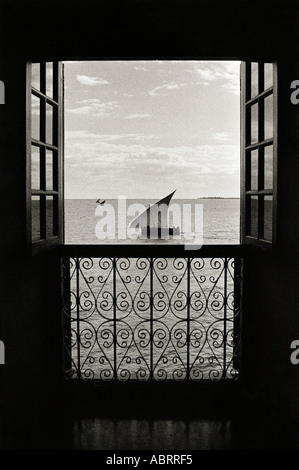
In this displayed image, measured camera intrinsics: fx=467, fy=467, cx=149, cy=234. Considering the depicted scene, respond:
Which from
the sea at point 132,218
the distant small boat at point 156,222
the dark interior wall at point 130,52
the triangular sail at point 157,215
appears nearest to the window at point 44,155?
the dark interior wall at point 130,52

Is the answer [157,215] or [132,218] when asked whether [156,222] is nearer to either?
[157,215]

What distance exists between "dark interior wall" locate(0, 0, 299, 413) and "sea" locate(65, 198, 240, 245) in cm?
3137

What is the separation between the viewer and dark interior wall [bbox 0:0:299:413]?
89.4 inches

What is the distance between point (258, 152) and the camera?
9.00ft

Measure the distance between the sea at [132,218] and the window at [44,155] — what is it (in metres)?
31.0

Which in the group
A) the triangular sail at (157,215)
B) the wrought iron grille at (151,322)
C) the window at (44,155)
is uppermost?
the triangular sail at (157,215)

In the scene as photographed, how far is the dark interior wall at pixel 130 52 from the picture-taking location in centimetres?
227

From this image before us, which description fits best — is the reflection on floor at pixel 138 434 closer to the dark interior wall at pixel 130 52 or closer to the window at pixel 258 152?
the dark interior wall at pixel 130 52

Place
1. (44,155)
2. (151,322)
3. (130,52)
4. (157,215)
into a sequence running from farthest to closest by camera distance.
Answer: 1. (157,215)
2. (151,322)
3. (44,155)
4. (130,52)

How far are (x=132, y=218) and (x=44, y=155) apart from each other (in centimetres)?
5252

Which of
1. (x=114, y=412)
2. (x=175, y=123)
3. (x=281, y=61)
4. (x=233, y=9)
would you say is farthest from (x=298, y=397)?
(x=175, y=123)

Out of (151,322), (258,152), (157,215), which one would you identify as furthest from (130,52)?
(157,215)

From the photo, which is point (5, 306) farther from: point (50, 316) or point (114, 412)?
point (114, 412)

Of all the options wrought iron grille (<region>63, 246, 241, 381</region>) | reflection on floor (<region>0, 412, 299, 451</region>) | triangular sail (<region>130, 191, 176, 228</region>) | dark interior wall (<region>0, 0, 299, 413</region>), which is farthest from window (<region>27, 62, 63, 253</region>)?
triangular sail (<region>130, 191, 176, 228</region>)
